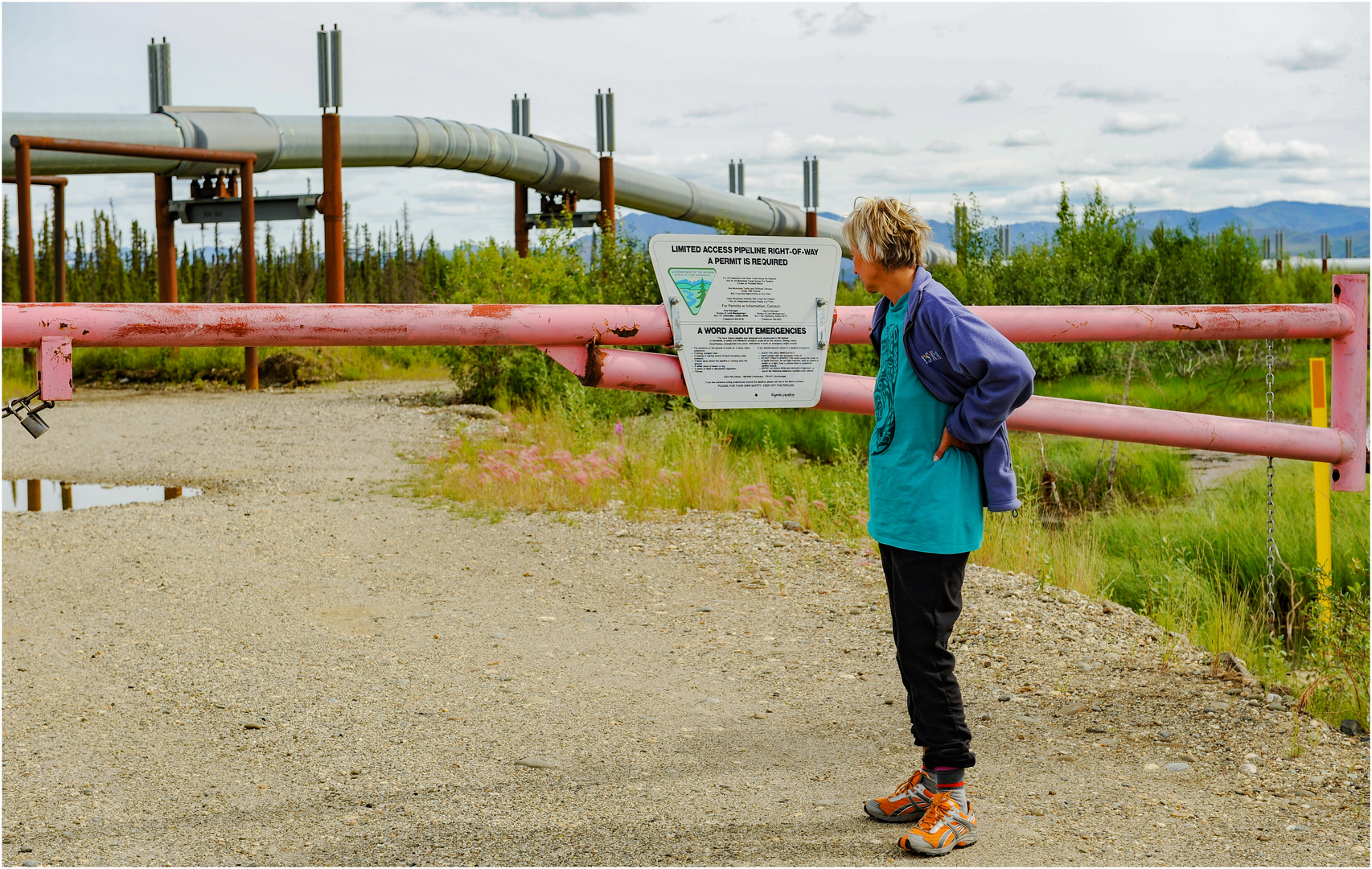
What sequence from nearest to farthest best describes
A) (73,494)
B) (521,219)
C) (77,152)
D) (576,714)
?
(576,714)
(73,494)
(77,152)
(521,219)

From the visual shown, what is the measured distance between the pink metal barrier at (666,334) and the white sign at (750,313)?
77 millimetres

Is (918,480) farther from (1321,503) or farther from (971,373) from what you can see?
(1321,503)

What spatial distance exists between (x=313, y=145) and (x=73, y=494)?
321 inches

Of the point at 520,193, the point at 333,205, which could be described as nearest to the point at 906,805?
the point at 333,205

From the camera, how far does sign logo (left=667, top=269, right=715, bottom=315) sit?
2.95 metres

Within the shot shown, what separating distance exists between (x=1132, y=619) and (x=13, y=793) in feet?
13.5

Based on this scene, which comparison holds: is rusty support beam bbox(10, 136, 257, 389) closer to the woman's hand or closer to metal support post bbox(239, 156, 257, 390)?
metal support post bbox(239, 156, 257, 390)

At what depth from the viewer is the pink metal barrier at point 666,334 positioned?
8.40 feet

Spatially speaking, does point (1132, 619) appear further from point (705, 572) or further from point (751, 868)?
point (751, 868)

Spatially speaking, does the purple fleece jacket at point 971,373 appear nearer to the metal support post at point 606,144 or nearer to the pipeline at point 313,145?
the pipeline at point 313,145

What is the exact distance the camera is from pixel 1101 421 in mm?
3328

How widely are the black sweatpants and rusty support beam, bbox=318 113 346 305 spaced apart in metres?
12.7

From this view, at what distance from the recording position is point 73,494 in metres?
8.40

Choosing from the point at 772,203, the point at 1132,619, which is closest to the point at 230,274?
the point at 772,203
